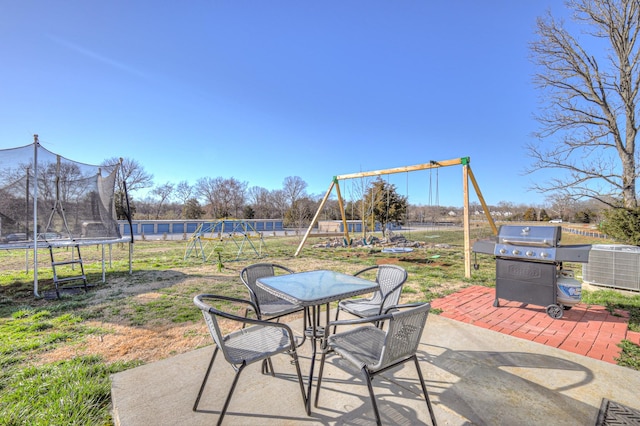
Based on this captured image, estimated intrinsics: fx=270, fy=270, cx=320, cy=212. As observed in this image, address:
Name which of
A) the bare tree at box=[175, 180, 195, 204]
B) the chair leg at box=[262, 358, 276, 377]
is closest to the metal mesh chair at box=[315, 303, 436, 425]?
the chair leg at box=[262, 358, 276, 377]

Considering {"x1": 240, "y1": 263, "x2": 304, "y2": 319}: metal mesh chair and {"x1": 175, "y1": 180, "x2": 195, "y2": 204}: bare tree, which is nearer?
{"x1": 240, "y1": 263, "x2": 304, "y2": 319}: metal mesh chair

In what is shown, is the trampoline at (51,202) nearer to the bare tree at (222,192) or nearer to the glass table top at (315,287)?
the glass table top at (315,287)

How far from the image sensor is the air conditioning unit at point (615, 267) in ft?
14.2

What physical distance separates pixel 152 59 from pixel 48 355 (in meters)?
10.4

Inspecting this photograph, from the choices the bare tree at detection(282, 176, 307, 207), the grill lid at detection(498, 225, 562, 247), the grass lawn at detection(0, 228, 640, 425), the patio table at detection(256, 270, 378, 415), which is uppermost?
the bare tree at detection(282, 176, 307, 207)

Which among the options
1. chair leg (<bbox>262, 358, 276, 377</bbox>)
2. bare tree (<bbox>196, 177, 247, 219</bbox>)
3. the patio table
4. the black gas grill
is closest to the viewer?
the patio table

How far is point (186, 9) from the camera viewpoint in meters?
7.34

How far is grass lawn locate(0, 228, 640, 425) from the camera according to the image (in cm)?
189

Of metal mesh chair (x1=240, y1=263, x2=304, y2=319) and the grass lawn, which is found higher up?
metal mesh chair (x1=240, y1=263, x2=304, y2=319)

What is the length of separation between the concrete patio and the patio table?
298 millimetres

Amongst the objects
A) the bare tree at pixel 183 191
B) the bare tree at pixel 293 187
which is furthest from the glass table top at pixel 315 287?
the bare tree at pixel 183 191

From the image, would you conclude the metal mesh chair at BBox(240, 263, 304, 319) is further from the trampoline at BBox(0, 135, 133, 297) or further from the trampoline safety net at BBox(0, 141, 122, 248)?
the trampoline safety net at BBox(0, 141, 122, 248)

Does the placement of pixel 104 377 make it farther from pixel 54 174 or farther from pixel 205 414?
pixel 54 174

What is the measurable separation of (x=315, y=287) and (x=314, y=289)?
0.07 metres
